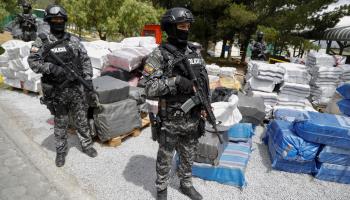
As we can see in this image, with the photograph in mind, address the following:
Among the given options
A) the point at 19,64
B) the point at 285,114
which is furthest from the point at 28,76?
the point at 285,114

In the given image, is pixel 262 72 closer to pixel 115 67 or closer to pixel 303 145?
pixel 303 145

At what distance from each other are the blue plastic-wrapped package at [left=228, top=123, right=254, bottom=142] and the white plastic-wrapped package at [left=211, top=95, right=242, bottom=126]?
0.80 feet

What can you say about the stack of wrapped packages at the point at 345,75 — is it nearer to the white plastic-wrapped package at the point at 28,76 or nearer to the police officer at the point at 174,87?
the police officer at the point at 174,87

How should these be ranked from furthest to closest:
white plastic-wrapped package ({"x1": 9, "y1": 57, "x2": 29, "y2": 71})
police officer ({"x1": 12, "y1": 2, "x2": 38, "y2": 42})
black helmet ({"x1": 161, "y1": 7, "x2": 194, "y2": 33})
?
police officer ({"x1": 12, "y1": 2, "x2": 38, "y2": 42}), white plastic-wrapped package ({"x1": 9, "y1": 57, "x2": 29, "y2": 71}), black helmet ({"x1": 161, "y1": 7, "x2": 194, "y2": 33})

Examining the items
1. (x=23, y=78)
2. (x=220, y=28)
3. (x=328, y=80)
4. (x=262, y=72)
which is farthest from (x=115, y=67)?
(x=220, y=28)

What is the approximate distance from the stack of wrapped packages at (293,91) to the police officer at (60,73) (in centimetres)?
438

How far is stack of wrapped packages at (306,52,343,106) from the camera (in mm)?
6746

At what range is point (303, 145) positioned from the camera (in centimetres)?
377

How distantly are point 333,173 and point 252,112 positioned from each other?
169cm

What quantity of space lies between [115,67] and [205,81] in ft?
12.2

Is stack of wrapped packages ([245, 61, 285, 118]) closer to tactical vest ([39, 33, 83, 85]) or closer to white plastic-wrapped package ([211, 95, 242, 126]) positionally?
white plastic-wrapped package ([211, 95, 242, 126])

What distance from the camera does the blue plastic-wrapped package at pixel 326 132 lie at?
362 centimetres

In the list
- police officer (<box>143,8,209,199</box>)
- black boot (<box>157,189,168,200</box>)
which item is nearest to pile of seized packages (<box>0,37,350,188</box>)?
police officer (<box>143,8,209,199</box>)

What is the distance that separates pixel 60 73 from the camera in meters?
3.51
